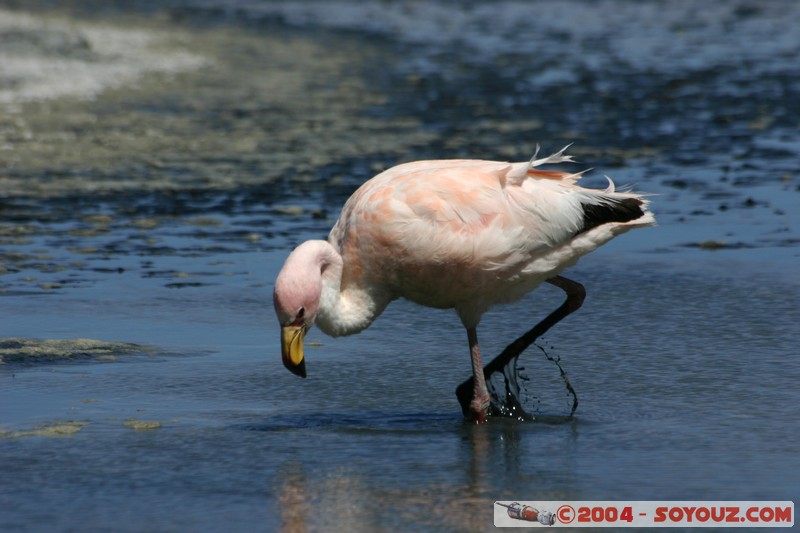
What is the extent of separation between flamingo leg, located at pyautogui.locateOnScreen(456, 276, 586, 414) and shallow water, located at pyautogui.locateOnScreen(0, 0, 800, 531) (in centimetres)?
11

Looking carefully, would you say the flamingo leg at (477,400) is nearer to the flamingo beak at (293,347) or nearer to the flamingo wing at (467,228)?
the flamingo wing at (467,228)

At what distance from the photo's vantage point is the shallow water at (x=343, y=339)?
4801 millimetres

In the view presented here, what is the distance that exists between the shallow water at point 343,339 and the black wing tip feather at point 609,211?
2.16 ft

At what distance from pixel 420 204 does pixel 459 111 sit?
847cm

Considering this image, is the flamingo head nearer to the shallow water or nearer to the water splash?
the shallow water

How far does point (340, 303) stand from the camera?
226 inches

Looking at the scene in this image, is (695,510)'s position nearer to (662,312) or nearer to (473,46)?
(662,312)

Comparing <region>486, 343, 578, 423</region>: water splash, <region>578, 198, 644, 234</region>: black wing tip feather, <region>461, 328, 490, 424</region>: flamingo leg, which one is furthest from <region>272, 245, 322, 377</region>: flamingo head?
<region>578, 198, 644, 234</region>: black wing tip feather

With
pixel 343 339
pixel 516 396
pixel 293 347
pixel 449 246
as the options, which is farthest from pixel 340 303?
pixel 343 339

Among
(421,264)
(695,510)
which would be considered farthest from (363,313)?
(695,510)

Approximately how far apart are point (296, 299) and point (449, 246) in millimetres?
670

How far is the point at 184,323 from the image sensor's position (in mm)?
7105

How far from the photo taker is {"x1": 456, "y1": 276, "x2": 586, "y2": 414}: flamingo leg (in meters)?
5.82

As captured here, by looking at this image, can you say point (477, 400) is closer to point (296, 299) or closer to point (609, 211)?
point (296, 299)
